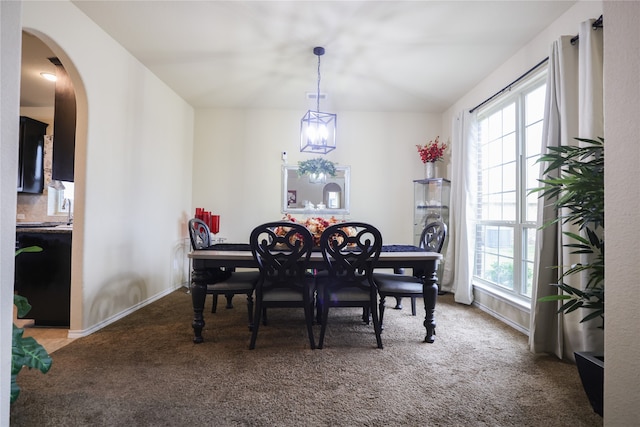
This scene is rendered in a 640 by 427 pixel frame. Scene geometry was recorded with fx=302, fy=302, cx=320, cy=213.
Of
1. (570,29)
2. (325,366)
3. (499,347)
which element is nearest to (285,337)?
(325,366)

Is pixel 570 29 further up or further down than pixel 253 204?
further up

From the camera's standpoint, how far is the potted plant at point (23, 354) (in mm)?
1287

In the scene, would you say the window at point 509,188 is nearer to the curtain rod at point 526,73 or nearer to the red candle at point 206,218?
the curtain rod at point 526,73

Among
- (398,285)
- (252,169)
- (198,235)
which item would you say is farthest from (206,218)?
(398,285)

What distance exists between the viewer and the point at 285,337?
247 cm

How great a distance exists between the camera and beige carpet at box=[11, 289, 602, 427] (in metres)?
1.49

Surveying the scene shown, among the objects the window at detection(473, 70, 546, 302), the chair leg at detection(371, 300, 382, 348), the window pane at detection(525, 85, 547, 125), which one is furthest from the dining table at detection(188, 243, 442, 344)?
the window pane at detection(525, 85, 547, 125)

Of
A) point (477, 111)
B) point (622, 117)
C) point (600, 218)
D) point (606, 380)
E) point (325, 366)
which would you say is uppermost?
point (477, 111)

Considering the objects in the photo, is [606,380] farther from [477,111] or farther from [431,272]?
[477,111]

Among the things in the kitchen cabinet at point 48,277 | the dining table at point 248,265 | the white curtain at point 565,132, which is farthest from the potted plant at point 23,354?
the white curtain at point 565,132

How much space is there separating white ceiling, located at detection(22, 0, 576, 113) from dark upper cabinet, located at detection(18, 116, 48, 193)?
7.75ft

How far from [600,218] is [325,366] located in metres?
1.74

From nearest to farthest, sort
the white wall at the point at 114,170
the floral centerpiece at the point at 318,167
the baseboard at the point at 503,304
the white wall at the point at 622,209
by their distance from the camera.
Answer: the white wall at the point at 622,209, the white wall at the point at 114,170, the baseboard at the point at 503,304, the floral centerpiece at the point at 318,167

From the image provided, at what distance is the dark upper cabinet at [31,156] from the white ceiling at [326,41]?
2.36m
